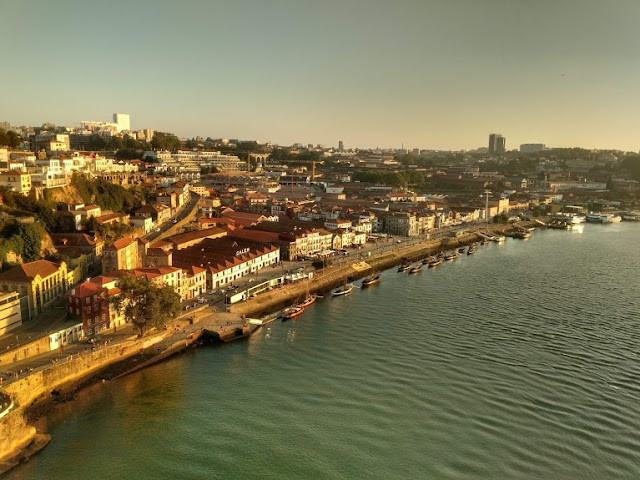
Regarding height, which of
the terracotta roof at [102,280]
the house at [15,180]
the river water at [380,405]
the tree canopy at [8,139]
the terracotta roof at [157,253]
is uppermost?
the tree canopy at [8,139]

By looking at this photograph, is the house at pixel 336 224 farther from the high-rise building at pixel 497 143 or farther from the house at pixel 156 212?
the high-rise building at pixel 497 143

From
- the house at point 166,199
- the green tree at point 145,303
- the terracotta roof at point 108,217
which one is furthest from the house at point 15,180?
the house at point 166,199

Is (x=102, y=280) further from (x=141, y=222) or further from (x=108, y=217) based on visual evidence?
(x=141, y=222)

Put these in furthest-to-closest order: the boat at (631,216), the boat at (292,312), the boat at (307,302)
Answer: the boat at (631,216)
the boat at (307,302)
the boat at (292,312)

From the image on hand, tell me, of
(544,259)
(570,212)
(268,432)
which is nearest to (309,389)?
(268,432)

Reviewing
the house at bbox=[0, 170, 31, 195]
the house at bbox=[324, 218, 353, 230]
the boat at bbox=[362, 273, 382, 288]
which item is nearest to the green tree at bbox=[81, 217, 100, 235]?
the house at bbox=[0, 170, 31, 195]

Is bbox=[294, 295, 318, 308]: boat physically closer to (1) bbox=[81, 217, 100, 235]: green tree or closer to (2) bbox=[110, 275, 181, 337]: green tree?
(2) bbox=[110, 275, 181, 337]: green tree

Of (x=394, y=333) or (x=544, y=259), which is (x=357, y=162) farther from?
(x=394, y=333)
